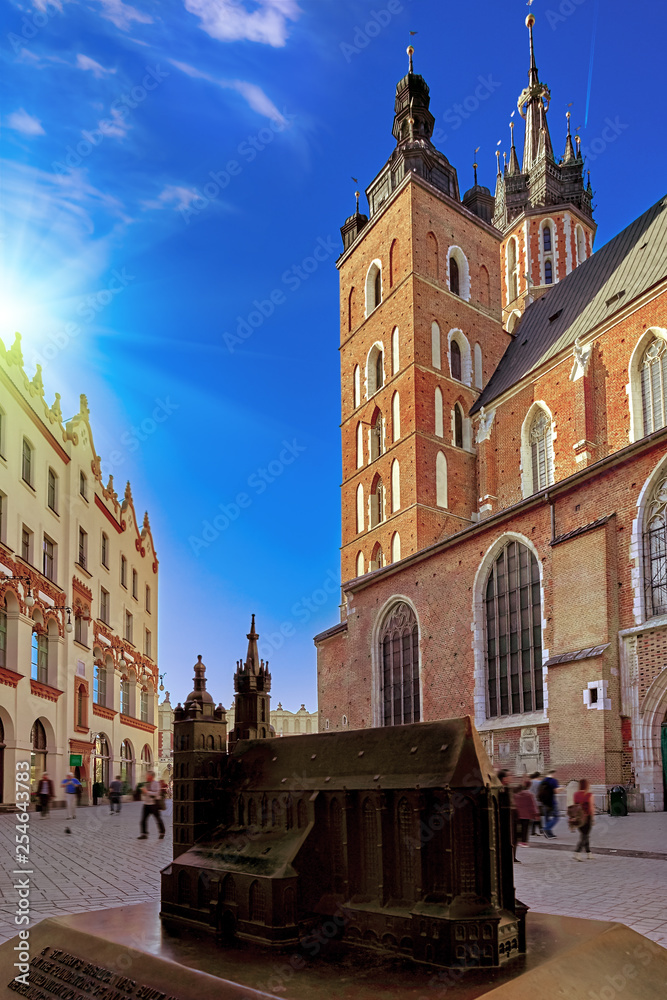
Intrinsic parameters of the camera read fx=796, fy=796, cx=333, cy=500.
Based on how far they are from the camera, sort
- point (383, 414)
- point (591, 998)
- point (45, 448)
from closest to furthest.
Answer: point (591, 998)
point (45, 448)
point (383, 414)

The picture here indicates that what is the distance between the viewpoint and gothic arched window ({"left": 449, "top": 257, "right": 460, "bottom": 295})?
39.4 meters

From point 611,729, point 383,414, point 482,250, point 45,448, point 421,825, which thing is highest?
point 482,250

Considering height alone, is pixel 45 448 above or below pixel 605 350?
below

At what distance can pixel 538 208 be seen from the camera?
51594 mm

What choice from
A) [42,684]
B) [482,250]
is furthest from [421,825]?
[482,250]

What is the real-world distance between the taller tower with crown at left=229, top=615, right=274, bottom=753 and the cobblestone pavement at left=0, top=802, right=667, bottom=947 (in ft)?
A: 7.83

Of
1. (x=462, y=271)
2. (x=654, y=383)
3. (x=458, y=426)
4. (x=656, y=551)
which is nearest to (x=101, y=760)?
(x=458, y=426)

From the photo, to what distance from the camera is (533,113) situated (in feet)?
197

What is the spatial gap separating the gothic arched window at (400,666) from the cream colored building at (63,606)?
12.0 meters

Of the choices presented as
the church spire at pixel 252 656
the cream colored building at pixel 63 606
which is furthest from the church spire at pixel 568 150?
the church spire at pixel 252 656

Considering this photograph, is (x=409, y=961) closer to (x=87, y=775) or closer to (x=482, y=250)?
(x=87, y=775)

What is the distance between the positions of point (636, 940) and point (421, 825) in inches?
46.3

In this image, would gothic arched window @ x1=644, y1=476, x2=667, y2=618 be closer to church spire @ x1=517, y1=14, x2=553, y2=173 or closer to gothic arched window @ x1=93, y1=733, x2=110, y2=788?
gothic arched window @ x1=93, y1=733, x2=110, y2=788

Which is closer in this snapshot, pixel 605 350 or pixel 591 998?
pixel 591 998
